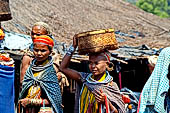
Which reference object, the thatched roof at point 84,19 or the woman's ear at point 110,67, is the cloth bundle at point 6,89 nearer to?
the woman's ear at point 110,67

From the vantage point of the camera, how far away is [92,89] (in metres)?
4.01

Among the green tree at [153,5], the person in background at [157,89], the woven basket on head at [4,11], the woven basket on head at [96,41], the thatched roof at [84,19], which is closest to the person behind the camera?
the person in background at [157,89]

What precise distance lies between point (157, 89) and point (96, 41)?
35.5 inches

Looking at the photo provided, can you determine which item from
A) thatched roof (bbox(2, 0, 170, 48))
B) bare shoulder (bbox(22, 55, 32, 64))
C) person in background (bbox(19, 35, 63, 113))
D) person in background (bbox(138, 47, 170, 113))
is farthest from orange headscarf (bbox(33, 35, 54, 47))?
thatched roof (bbox(2, 0, 170, 48))

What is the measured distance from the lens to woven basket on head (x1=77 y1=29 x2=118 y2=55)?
392cm

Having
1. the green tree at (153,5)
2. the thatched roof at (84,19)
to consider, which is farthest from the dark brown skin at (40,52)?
the green tree at (153,5)

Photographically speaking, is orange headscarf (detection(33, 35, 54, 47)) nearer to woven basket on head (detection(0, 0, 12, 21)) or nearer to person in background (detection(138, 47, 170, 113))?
woven basket on head (detection(0, 0, 12, 21))

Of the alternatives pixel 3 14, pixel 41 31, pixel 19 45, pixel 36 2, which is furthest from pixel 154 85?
pixel 36 2

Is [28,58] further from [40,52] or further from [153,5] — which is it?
[153,5]

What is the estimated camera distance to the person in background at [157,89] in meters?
3.73

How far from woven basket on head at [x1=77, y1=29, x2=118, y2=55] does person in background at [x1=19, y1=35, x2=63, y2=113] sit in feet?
1.72

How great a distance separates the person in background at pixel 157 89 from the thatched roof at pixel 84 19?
6049 millimetres

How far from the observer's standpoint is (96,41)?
3.92 metres

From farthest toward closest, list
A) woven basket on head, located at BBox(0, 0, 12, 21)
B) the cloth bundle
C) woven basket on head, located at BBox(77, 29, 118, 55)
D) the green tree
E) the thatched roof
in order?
the green tree < the thatched roof < woven basket on head, located at BBox(0, 0, 12, 21) < the cloth bundle < woven basket on head, located at BBox(77, 29, 118, 55)
